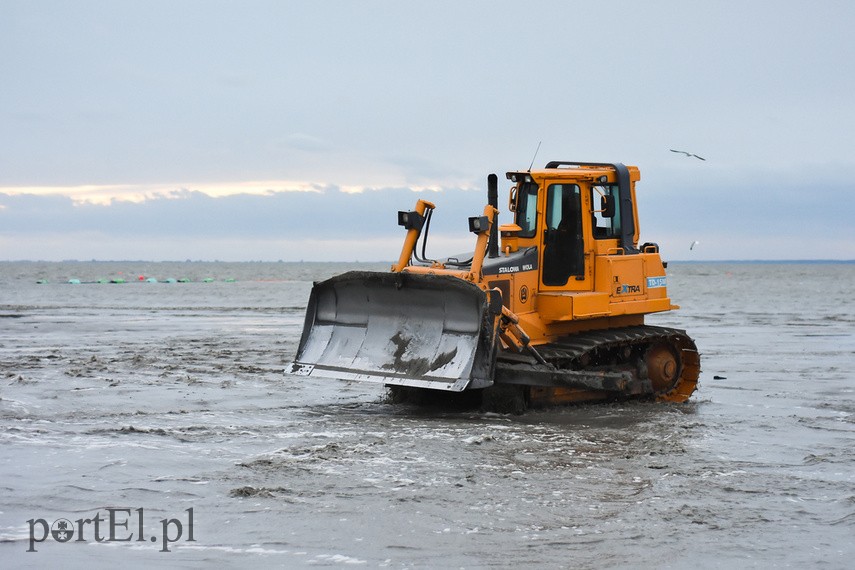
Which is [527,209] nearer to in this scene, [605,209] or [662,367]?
[605,209]

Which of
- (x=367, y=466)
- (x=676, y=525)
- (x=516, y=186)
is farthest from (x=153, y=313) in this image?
(x=676, y=525)

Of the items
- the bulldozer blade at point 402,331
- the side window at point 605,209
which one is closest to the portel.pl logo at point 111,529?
the bulldozer blade at point 402,331

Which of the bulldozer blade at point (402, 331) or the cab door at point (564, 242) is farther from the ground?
the cab door at point (564, 242)

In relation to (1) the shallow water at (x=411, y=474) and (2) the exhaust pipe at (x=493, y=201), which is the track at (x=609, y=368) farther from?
(2) the exhaust pipe at (x=493, y=201)

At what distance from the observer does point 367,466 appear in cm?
920

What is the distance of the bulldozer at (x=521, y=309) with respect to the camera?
468 inches

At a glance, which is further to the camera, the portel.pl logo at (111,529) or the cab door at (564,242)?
the cab door at (564,242)

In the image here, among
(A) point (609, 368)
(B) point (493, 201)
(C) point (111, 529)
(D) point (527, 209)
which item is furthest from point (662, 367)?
(C) point (111, 529)

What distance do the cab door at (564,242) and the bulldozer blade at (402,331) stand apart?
1669mm

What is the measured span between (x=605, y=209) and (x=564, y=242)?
73 cm

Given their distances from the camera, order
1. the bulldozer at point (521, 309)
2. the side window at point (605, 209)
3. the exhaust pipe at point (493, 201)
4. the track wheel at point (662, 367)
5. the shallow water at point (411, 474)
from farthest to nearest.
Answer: the track wheel at point (662, 367), the side window at point (605, 209), the exhaust pipe at point (493, 201), the bulldozer at point (521, 309), the shallow water at point (411, 474)

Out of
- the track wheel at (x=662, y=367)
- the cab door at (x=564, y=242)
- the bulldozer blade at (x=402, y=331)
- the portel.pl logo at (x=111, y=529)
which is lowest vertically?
the portel.pl logo at (x=111, y=529)

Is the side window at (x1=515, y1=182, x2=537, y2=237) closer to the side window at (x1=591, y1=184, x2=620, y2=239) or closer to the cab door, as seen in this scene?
the cab door

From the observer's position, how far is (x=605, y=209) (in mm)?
13367
